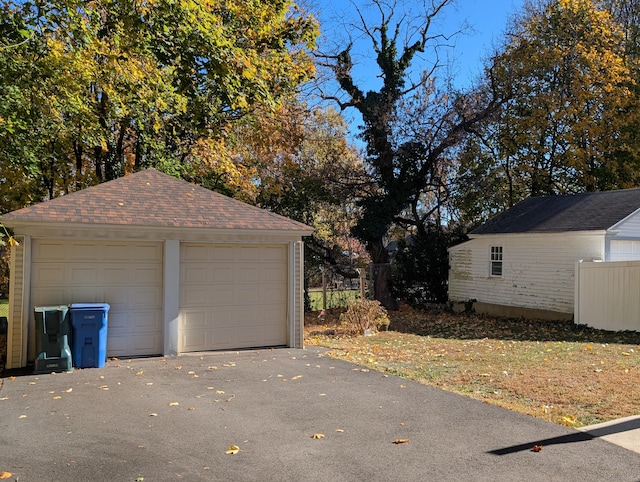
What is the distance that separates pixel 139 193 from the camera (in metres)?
10.8

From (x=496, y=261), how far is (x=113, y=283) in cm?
1411

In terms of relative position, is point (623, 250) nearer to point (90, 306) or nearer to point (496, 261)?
point (496, 261)

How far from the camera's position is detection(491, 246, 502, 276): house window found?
19.3m

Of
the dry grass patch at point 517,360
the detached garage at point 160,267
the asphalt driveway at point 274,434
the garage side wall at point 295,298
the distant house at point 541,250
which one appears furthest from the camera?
the distant house at point 541,250

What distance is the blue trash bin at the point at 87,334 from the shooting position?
29.2ft

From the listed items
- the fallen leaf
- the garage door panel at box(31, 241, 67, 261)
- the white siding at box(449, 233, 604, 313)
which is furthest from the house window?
the fallen leaf

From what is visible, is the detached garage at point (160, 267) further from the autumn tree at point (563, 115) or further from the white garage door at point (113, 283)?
the autumn tree at point (563, 115)

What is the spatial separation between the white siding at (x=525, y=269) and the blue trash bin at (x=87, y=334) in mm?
13515

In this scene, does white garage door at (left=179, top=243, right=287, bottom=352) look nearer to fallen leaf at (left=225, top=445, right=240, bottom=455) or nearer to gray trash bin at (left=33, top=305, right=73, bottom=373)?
gray trash bin at (left=33, top=305, right=73, bottom=373)

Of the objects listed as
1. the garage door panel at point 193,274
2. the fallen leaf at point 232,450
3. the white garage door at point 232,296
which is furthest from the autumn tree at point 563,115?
the fallen leaf at point 232,450

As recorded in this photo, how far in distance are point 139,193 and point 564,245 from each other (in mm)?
12792

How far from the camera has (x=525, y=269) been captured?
1806cm

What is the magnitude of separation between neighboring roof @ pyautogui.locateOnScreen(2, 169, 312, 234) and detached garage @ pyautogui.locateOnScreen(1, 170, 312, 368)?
0.07ft

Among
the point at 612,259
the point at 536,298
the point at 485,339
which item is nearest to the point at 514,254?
the point at 536,298
